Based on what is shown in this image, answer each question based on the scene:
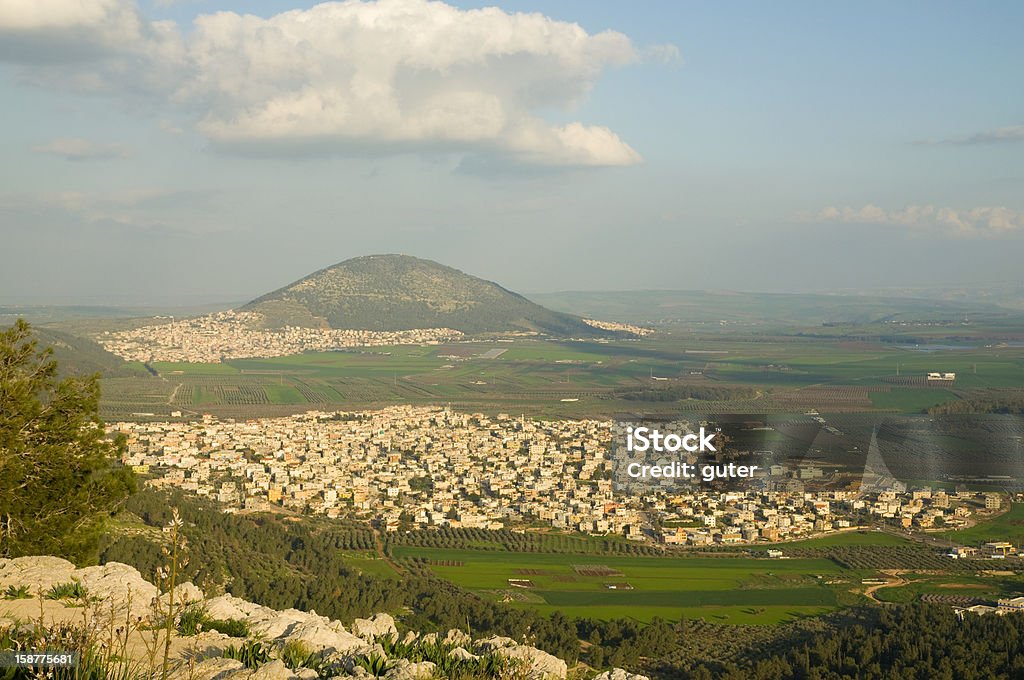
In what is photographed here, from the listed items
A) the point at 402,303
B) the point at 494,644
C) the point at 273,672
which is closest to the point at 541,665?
the point at 494,644

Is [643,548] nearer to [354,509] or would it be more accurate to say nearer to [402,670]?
[354,509]

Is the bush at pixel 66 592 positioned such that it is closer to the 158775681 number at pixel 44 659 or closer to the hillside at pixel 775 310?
the 158775681 number at pixel 44 659

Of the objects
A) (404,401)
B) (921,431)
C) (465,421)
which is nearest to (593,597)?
(921,431)

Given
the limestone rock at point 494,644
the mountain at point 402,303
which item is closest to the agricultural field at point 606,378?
the mountain at point 402,303

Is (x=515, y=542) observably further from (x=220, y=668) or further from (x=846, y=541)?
(x=220, y=668)

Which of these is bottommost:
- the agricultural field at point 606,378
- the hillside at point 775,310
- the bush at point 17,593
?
the agricultural field at point 606,378

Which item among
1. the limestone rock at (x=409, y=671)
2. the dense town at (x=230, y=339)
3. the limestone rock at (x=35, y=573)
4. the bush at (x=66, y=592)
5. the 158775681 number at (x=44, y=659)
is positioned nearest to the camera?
the 158775681 number at (x=44, y=659)

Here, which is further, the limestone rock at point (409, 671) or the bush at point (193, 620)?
the bush at point (193, 620)
